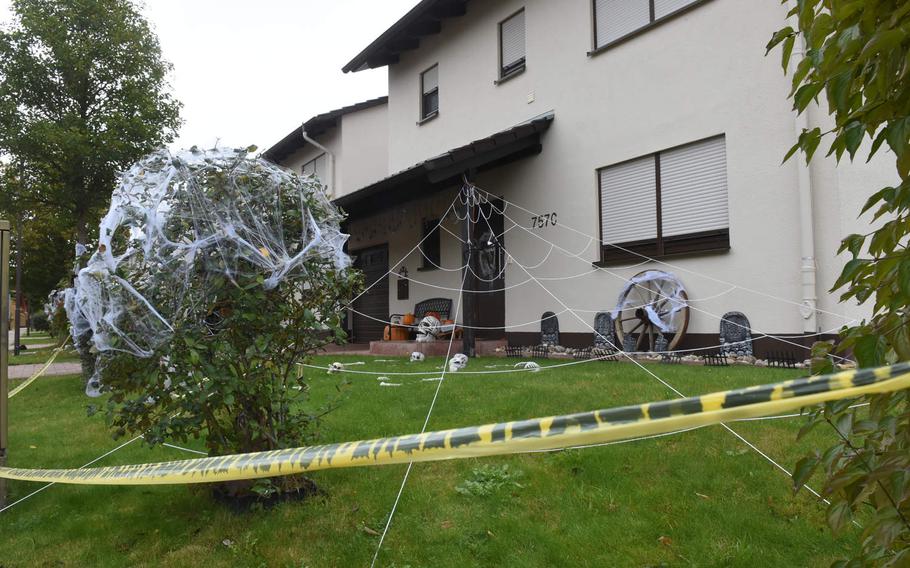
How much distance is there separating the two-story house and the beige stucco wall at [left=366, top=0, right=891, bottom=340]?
0.08 ft

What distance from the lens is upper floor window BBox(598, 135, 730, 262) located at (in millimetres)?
7574

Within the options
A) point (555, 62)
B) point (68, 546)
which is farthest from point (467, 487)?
point (555, 62)

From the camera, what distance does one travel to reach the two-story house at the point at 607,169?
6.83 meters

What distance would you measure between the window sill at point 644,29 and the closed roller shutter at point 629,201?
1.85 m

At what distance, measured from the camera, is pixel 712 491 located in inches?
123

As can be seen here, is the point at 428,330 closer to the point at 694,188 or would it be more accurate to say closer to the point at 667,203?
the point at 667,203

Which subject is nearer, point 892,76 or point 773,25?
point 892,76

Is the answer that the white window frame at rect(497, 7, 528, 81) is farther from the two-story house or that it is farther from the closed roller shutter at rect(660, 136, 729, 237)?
the closed roller shutter at rect(660, 136, 729, 237)

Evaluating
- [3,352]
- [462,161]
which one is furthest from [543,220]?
[3,352]

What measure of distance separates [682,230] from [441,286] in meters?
5.36

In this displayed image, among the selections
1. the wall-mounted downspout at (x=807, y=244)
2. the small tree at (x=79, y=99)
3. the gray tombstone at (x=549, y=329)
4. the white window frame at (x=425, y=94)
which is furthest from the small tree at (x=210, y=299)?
the small tree at (x=79, y=99)

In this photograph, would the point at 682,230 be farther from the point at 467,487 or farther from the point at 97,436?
the point at 97,436

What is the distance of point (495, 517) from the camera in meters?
3.05

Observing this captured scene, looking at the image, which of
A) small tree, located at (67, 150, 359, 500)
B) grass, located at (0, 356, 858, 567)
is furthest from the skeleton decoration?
small tree, located at (67, 150, 359, 500)
